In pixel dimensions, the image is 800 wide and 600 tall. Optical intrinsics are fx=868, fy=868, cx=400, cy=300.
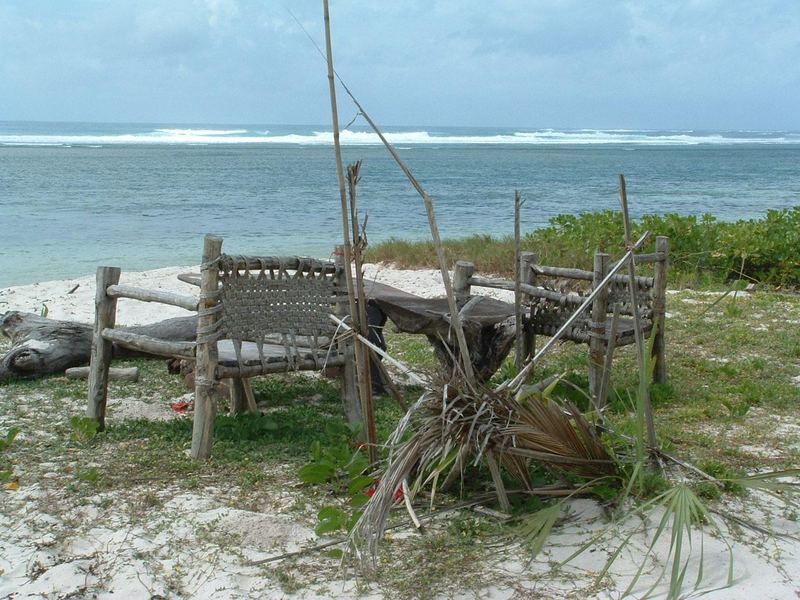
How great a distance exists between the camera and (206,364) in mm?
4352

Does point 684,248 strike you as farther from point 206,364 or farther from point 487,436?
point 487,436

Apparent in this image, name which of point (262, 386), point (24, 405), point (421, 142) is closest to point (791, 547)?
point (262, 386)

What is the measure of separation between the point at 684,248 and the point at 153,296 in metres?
8.04

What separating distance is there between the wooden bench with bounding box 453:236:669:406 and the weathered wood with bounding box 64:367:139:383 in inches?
95.9

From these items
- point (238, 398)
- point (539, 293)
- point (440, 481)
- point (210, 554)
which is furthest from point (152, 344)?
point (539, 293)

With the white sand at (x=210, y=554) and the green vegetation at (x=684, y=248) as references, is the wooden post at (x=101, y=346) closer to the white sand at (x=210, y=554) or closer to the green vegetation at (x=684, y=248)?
the white sand at (x=210, y=554)

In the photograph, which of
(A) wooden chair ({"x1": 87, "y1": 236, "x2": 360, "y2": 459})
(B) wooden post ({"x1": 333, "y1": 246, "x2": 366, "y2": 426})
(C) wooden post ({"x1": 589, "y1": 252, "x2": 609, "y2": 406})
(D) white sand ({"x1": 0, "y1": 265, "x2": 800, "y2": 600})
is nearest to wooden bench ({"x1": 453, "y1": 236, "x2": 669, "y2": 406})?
(C) wooden post ({"x1": 589, "y1": 252, "x2": 609, "y2": 406})

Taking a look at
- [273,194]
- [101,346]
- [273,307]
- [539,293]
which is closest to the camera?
[273,307]

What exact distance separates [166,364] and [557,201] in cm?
2533

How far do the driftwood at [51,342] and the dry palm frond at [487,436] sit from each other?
3.24 m

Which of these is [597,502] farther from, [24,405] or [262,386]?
[24,405]

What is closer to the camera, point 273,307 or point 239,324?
point 239,324

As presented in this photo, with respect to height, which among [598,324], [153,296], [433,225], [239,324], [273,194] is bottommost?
[273,194]

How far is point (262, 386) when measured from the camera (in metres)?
6.23
